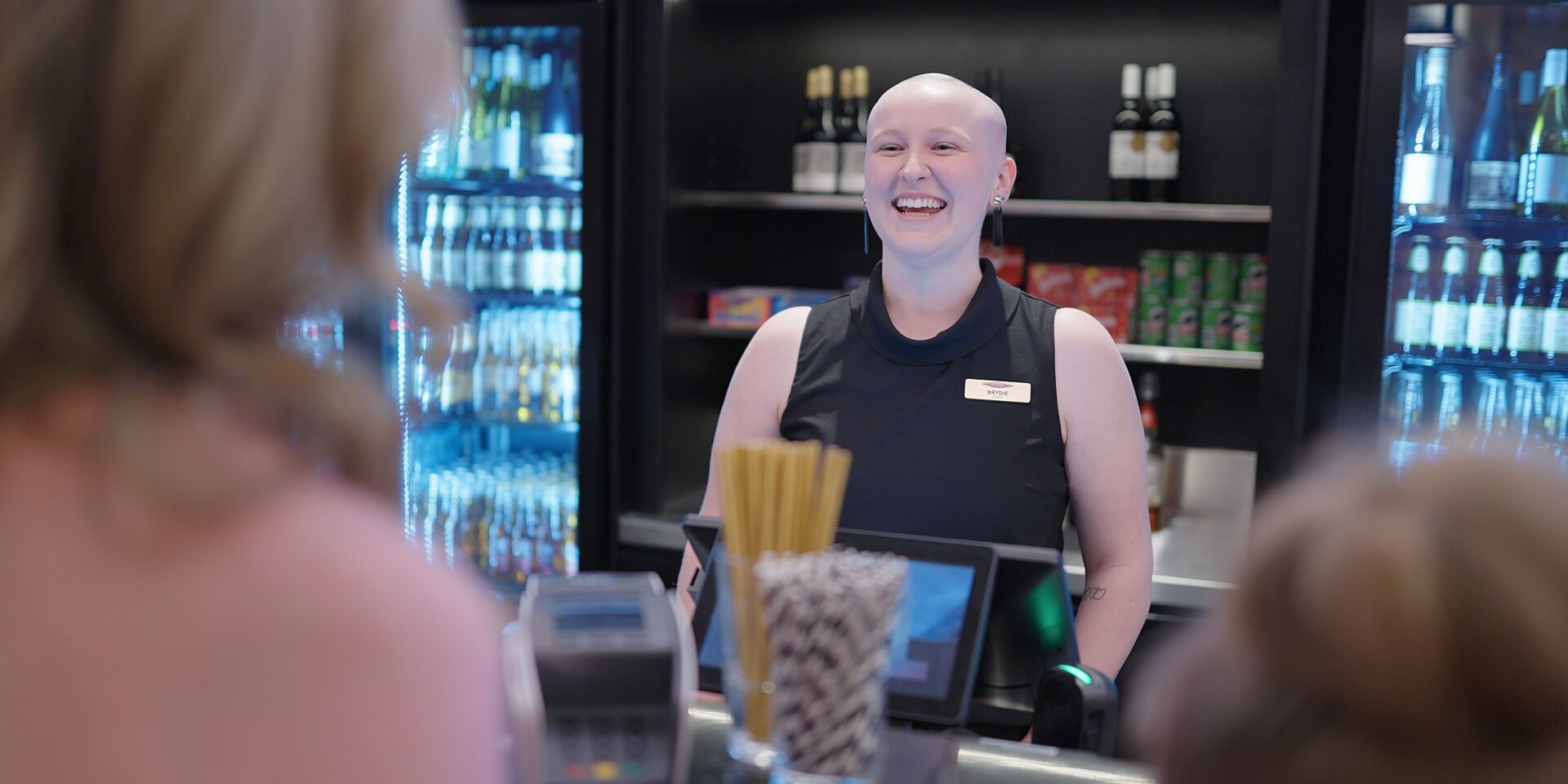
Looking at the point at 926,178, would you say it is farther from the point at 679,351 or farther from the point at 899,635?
the point at 679,351

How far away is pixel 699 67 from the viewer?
3.75m

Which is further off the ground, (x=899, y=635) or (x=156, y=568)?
(x=156, y=568)

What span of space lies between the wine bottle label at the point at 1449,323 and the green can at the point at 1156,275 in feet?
2.16

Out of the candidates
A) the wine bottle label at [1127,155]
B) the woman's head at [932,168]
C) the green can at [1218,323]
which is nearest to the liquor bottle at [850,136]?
the wine bottle label at [1127,155]

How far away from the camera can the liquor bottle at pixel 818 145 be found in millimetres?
3787

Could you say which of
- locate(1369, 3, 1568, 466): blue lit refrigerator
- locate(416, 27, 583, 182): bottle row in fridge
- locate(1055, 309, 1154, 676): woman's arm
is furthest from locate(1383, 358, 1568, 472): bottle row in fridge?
locate(416, 27, 583, 182): bottle row in fridge

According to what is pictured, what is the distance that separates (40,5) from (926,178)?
71.7 inches

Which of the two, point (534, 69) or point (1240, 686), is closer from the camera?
point (1240, 686)

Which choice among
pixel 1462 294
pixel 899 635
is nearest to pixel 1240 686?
pixel 899 635

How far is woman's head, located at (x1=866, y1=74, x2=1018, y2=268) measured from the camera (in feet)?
7.69

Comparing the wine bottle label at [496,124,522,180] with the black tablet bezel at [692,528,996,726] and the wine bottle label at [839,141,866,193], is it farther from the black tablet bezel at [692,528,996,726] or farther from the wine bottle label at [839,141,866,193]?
the black tablet bezel at [692,528,996,726]

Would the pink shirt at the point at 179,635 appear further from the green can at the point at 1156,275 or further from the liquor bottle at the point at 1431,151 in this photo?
the green can at the point at 1156,275

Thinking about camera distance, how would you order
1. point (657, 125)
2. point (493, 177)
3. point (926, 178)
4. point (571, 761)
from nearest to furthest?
point (571, 761) < point (926, 178) < point (657, 125) < point (493, 177)

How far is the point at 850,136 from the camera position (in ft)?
12.8
